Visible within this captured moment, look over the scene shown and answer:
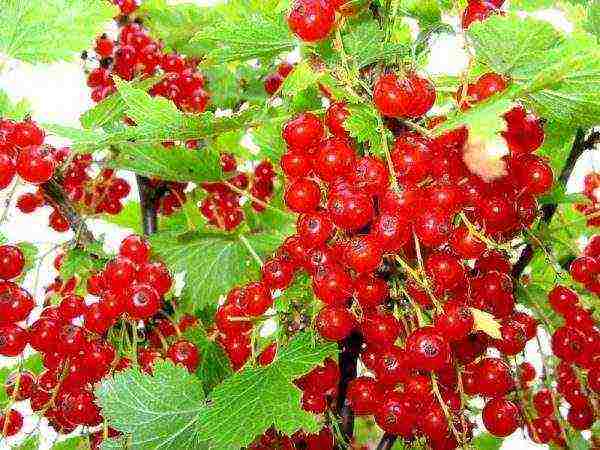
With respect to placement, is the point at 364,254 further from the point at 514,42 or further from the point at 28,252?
the point at 28,252

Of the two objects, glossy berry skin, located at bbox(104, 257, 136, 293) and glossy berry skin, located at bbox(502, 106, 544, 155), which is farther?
glossy berry skin, located at bbox(104, 257, 136, 293)

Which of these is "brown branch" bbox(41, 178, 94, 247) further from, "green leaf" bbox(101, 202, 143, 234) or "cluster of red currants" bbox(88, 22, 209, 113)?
"green leaf" bbox(101, 202, 143, 234)

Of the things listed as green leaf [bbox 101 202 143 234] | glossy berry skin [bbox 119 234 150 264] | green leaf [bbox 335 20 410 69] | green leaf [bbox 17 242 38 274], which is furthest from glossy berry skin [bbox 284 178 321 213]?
green leaf [bbox 101 202 143 234]

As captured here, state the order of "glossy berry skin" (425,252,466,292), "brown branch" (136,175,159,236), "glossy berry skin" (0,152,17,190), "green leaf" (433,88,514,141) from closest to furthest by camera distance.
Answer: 1. "green leaf" (433,88,514,141)
2. "glossy berry skin" (425,252,466,292)
3. "glossy berry skin" (0,152,17,190)
4. "brown branch" (136,175,159,236)

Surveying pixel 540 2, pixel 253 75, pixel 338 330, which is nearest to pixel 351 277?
pixel 338 330

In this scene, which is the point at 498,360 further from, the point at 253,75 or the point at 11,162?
the point at 253,75

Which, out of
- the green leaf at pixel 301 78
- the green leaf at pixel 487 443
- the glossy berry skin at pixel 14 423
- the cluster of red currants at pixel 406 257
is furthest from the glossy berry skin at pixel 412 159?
the green leaf at pixel 487 443

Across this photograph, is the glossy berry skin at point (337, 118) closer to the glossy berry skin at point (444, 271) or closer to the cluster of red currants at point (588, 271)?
the glossy berry skin at point (444, 271)

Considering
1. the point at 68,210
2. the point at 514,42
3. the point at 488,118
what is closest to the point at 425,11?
the point at 514,42
